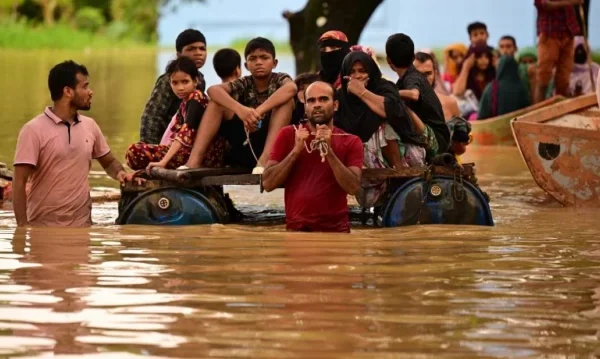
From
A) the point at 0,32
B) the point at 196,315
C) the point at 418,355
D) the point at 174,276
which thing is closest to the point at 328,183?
the point at 174,276

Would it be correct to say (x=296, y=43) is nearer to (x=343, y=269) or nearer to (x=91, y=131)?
(x=91, y=131)

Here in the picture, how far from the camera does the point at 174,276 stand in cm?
814

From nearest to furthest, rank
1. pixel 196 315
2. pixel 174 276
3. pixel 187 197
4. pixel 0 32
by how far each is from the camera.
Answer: pixel 196 315 → pixel 174 276 → pixel 187 197 → pixel 0 32

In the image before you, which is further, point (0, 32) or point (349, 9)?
point (0, 32)

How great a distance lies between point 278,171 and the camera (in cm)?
938

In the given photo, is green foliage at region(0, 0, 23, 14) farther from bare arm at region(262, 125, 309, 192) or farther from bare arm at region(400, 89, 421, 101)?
bare arm at region(262, 125, 309, 192)

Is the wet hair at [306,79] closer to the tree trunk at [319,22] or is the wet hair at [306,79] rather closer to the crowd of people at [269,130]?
the crowd of people at [269,130]

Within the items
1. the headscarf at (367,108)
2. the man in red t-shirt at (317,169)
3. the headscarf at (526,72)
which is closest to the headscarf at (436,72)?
the headscarf at (367,108)

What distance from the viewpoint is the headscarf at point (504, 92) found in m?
18.1

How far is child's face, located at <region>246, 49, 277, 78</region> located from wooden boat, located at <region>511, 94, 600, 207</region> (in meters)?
2.94

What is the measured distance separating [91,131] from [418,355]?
4.12m

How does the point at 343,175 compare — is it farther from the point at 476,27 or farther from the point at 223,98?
the point at 476,27

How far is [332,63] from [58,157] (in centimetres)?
205

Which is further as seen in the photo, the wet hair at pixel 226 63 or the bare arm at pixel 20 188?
the wet hair at pixel 226 63
